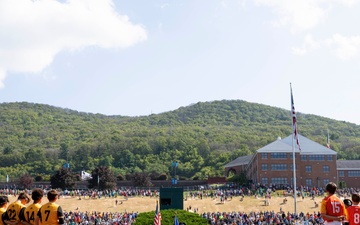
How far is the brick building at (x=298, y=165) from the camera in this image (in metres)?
88.5

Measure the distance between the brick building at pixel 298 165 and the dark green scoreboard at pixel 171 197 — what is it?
134ft

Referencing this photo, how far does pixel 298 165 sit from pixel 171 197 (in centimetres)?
4625

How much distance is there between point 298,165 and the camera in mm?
91188

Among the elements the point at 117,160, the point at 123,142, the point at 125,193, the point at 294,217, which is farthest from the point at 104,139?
the point at 294,217

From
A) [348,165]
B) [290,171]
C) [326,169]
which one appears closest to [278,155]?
[290,171]

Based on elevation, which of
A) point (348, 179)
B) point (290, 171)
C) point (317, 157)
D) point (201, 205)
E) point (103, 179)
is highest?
point (317, 157)

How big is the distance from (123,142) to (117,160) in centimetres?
1338

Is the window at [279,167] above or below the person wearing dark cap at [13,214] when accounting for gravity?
above

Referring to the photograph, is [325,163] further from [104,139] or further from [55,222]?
[104,139]

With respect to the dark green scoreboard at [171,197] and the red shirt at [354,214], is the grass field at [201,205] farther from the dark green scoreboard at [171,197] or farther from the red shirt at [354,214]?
the red shirt at [354,214]

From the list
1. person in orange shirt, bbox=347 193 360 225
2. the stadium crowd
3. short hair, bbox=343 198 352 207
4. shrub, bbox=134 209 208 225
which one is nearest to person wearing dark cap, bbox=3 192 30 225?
person in orange shirt, bbox=347 193 360 225

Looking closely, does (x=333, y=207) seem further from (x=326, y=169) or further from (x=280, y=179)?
(x=326, y=169)

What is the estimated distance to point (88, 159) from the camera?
143 meters

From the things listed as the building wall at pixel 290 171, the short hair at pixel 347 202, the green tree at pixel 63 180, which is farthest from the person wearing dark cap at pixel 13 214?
the green tree at pixel 63 180
